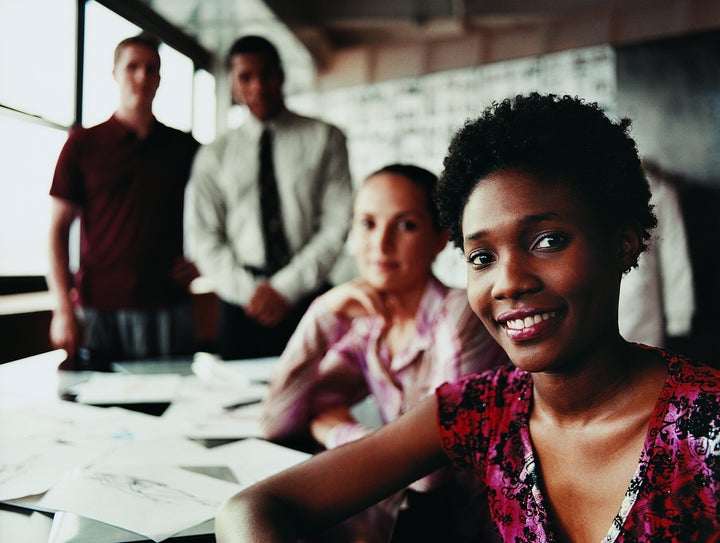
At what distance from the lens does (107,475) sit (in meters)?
0.75

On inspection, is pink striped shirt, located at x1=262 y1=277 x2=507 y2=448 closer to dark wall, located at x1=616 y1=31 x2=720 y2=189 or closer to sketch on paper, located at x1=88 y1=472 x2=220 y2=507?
sketch on paper, located at x1=88 y1=472 x2=220 y2=507

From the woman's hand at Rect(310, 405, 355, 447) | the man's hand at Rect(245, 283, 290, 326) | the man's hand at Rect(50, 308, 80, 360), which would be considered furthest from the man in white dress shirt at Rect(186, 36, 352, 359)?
the woman's hand at Rect(310, 405, 355, 447)

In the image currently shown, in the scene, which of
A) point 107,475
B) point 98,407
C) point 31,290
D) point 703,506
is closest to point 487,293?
point 703,506

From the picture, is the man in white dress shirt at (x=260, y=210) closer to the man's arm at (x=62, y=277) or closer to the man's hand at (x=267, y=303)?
the man's hand at (x=267, y=303)

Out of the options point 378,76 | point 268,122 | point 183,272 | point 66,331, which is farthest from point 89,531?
point 378,76

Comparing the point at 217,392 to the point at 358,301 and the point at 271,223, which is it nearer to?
the point at 358,301

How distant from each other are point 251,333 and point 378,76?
181 centimetres

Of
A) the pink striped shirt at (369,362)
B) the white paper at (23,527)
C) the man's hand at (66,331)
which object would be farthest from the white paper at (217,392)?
the white paper at (23,527)

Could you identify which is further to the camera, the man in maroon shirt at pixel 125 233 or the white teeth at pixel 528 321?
the man in maroon shirt at pixel 125 233

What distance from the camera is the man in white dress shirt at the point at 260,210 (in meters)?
1.69

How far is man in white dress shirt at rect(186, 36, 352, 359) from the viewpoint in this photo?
1688 mm

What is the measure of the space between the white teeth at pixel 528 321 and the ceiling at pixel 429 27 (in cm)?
198

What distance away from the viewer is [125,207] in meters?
1.49

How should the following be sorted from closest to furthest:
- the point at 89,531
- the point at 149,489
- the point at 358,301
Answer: the point at 89,531
the point at 149,489
the point at 358,301
